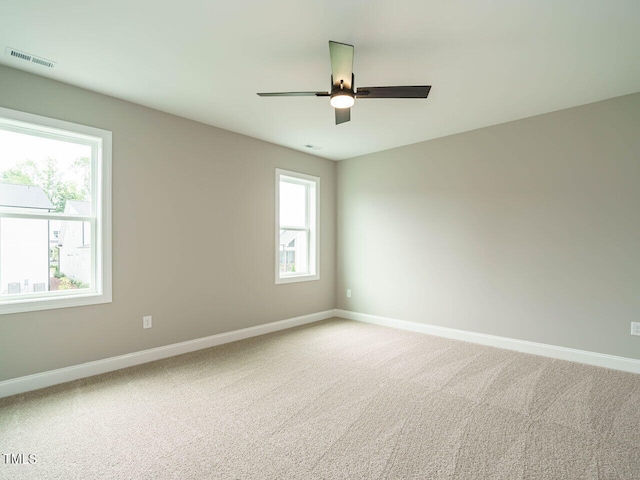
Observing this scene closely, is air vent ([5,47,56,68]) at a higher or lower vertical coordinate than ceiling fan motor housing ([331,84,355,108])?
higher

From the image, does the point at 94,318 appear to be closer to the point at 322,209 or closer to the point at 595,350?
the point at 322,209

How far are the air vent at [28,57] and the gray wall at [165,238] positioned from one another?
27 centimetres

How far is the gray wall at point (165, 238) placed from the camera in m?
2.89

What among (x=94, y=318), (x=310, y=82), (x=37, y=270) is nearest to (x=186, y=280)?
(x=94, y=318)

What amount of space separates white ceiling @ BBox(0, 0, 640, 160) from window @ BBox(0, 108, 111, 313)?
0.53 meters

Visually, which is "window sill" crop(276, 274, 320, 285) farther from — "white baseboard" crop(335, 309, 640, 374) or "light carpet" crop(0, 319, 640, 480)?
"light carpet" crop(0, 319, 640, 480)

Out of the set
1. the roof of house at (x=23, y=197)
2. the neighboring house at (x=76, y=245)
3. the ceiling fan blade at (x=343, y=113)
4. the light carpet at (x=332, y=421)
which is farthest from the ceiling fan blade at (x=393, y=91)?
the roof of house at (x=23, y=197)

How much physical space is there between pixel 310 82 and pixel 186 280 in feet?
8.25

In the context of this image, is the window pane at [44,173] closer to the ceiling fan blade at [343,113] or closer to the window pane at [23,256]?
the window pane at [23,256]

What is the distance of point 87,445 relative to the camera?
6.76 feet

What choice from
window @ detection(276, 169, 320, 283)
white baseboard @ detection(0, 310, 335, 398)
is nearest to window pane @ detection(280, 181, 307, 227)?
window @ detection(276, 169, 320, 283)

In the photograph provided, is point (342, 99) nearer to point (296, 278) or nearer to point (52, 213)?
point (52, 213)

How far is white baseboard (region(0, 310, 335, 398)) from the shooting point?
108 inches

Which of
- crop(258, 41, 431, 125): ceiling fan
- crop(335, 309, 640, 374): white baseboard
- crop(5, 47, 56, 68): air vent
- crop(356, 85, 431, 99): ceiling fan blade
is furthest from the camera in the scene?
crop(335, 309, 640, 374): white baseboard
